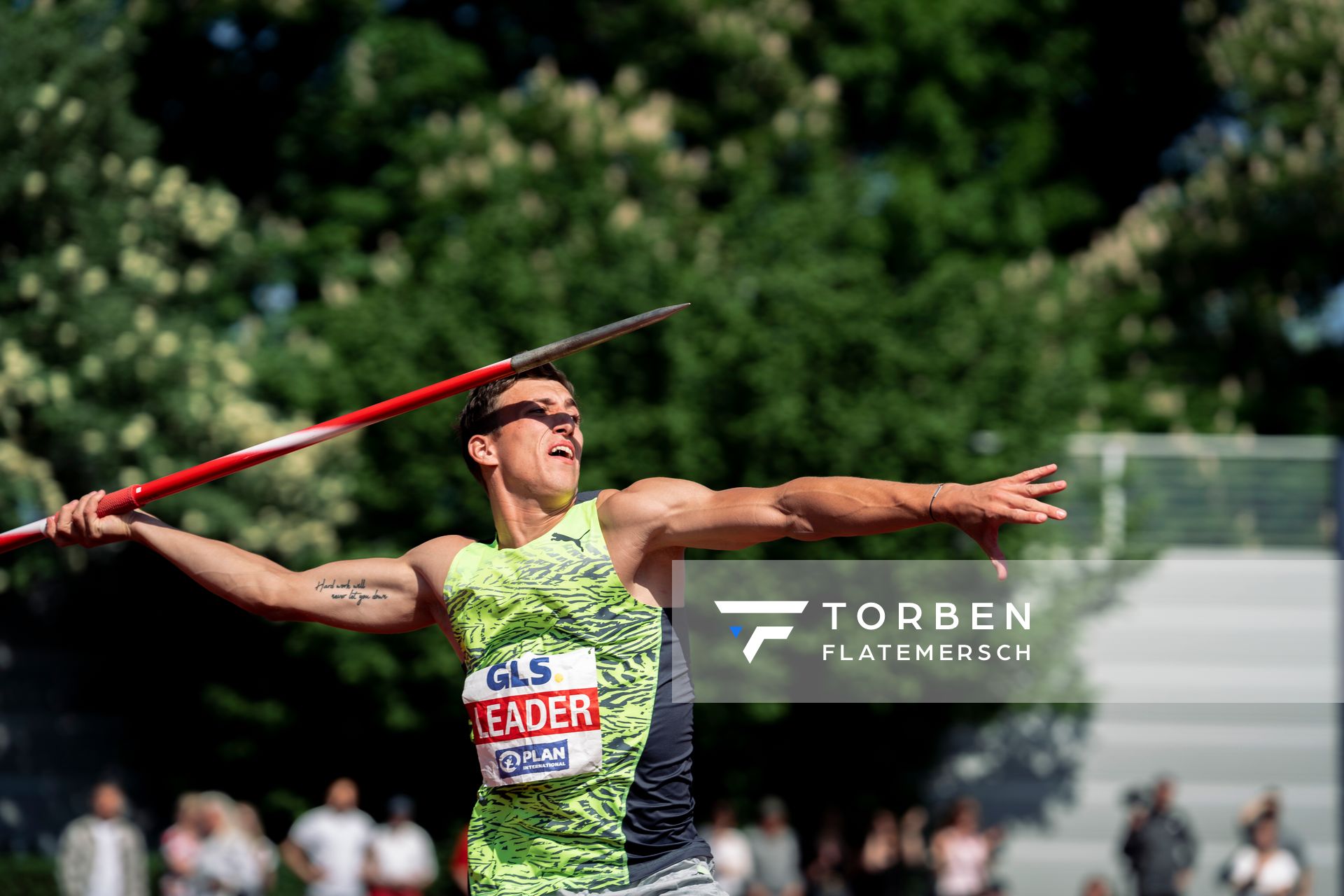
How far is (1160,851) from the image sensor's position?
50.4 feet

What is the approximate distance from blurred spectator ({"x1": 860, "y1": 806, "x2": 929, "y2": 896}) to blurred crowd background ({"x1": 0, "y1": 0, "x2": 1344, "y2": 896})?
0.10m

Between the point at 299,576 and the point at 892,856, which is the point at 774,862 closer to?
the point at 892,856

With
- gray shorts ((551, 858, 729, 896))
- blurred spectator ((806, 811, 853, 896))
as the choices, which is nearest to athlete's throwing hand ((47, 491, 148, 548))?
gray shorts ((551, 858, 729, 896))

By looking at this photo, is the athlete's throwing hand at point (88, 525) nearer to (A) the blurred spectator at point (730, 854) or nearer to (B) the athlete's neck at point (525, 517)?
(B) the athlete's neck at point (525, 517)

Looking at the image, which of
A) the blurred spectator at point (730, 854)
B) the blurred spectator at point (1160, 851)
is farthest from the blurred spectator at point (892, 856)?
the blurred spectator at point (1160, 851)

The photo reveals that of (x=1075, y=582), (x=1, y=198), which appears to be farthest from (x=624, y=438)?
(x=1, y=198)

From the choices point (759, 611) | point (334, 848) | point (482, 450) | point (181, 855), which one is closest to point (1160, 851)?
point (759, 611)

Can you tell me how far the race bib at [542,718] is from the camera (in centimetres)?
479

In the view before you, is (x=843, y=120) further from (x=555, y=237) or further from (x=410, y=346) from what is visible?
(x=410, y=346)

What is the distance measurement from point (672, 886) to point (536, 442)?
1.31 meters

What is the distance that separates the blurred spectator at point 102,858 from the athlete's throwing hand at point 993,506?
11309 millimetres

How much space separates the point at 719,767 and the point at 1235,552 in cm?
624

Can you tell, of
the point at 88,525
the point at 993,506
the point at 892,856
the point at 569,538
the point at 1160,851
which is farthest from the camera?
→ the point at 892,856

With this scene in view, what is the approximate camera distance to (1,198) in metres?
16.3
